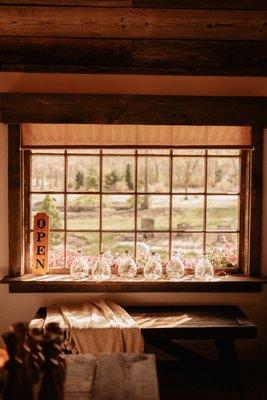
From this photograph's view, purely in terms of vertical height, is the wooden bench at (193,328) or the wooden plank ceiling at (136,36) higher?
the wooden plank ceiling at (136,36)

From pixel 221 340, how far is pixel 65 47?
2479 mm

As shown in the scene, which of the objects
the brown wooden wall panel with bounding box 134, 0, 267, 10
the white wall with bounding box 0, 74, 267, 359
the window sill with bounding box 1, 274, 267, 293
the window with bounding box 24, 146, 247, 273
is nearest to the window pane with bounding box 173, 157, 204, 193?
the window with bounding box 24, 146, 247, 273

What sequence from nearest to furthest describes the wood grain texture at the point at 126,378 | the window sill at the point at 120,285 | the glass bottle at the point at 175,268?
the wood grain texture at the point at 126,378 → the window sill at the point at 120,285 → the glass bottle at the point at 175,268

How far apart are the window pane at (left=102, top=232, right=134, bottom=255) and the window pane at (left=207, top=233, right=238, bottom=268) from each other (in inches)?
26.2

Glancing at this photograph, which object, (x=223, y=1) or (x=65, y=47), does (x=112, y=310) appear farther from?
(x=223, y=1)

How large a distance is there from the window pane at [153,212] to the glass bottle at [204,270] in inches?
16.9

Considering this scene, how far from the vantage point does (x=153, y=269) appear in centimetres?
384

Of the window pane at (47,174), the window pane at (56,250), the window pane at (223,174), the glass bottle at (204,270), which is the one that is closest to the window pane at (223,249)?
the glass bottle at (204,270)

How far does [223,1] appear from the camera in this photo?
127 inches

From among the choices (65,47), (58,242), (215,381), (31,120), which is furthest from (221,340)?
(65,47)

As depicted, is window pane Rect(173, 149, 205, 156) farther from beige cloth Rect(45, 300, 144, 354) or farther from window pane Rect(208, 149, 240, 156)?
beige cloth Rect(45, 300, 144, 354)

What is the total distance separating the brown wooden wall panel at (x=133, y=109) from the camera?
3645 millimetres

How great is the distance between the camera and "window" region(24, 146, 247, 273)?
3924 millimetres

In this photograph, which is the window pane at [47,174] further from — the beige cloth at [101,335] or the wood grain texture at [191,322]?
the beige cloth at [101,335]
